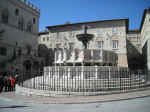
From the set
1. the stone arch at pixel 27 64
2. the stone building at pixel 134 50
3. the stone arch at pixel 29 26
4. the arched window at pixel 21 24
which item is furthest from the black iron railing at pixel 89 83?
the stone building at pixel 134 50

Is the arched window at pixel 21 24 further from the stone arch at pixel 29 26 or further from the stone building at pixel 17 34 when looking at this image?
the stone arch at pixel 29 26

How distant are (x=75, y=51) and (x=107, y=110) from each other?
738 centimetres

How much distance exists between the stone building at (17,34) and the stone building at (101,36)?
529 centimetres

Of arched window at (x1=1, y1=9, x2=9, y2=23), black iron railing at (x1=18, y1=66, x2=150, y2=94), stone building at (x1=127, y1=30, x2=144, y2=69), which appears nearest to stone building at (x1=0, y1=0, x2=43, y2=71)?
arched window at (x1=1, y1=9, x2=9, y2=23)

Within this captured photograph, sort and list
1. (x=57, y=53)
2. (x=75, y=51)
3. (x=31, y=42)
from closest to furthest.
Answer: (x=75, y=51), (x=57, y=53), (x=31, y=42)

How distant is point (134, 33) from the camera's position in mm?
40250

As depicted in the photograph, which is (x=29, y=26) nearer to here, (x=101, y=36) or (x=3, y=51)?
(x=3, y=51)

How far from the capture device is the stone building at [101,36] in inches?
1125

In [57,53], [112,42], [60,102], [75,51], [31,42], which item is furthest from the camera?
[31,42]

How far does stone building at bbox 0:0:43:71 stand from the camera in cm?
2744

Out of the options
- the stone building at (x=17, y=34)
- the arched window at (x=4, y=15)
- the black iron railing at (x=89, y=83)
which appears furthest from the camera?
the arched window at (x=4, y=15)

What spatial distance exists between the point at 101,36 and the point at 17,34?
62.0 feet

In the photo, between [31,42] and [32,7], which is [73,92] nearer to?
[31,42]

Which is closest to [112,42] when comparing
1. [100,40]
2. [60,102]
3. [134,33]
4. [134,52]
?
[100,40]
